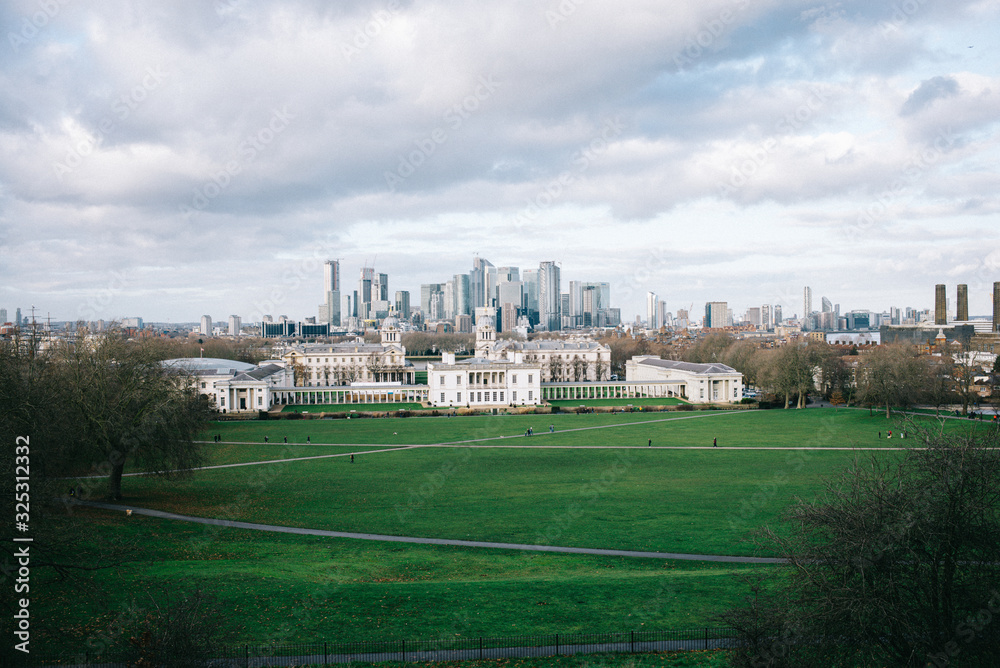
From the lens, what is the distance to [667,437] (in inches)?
2373

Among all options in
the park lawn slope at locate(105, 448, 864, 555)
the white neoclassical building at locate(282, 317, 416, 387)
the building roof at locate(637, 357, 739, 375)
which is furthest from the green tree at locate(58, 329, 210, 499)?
the white neoclassical building at locate(282, 317, 416, 387)

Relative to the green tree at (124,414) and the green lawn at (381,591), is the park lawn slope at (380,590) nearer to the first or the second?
the green lawn at (381,591)

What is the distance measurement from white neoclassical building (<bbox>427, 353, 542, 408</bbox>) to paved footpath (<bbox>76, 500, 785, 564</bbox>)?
62053mm

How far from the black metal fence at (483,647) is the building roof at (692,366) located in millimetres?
80480

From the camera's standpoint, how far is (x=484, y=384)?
95688 millimetres

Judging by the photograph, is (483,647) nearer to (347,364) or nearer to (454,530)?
(454,530)

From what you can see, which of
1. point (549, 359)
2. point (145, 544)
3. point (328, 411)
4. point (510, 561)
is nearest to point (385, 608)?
point (510, 561)

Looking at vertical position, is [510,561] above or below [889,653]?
below

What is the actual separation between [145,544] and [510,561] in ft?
45.6

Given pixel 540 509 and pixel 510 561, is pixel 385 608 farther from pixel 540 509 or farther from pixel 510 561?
pixel 540 509

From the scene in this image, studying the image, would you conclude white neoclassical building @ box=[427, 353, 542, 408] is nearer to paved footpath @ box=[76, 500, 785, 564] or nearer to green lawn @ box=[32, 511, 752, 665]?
paved footpath @ box=[76, 500, 785, 564]

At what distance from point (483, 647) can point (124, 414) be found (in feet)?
80.7

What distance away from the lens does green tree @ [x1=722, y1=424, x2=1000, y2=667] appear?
44.8 feet

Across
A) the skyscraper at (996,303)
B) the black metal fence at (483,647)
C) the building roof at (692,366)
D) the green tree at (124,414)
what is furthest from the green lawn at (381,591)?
the skyscraper at (996,303)
